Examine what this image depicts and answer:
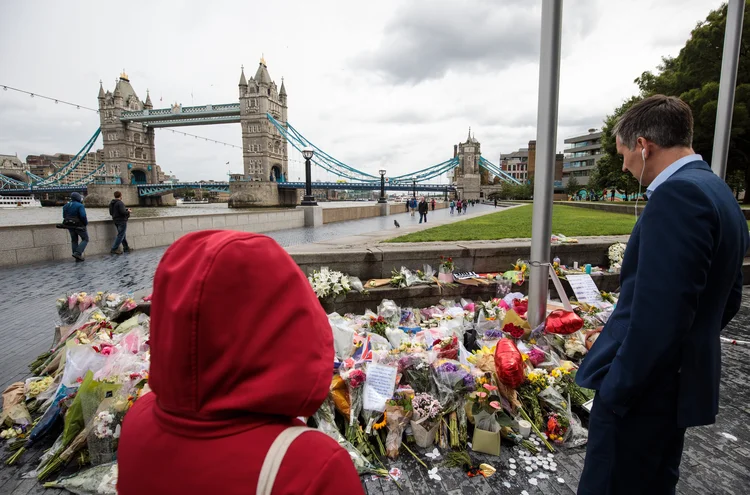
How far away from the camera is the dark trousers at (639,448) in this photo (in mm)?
1389

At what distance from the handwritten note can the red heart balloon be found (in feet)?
4.85

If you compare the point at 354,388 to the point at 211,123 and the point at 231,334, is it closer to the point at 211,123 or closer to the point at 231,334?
the point at 231,334

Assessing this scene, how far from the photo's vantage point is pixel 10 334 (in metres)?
4.50

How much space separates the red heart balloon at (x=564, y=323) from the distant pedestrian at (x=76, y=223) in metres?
9.59

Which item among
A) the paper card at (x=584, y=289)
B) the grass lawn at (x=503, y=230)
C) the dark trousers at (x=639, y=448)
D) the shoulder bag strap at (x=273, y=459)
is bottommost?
the paper card at (x=584, y=289)

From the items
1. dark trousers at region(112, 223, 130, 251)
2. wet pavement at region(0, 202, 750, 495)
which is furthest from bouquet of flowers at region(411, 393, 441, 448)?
dark trousers at region(112, 223, 130, 251)

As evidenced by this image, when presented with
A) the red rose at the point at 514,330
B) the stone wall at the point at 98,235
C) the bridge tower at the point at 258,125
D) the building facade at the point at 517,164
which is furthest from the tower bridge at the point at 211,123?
the red rose at the point at 514,330

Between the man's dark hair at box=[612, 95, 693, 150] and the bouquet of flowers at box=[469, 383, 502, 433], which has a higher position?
the man's dark hair at box=[612, 95, 693, 150]

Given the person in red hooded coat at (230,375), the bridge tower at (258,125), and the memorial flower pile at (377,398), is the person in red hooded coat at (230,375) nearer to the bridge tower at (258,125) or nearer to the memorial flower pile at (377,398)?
the memorial flower pile at (377,398)

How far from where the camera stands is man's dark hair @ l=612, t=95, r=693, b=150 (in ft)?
4.71

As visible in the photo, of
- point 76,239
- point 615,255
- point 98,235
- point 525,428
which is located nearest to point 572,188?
point 615,255

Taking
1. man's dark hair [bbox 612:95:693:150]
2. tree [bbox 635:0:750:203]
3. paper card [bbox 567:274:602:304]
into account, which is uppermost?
tree [bbox 635:0:750:203]

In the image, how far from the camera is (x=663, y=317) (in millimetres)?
1243

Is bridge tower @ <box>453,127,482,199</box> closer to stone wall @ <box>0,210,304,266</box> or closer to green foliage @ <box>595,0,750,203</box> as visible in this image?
green foliage @ <box>595,0,750,203</box>
